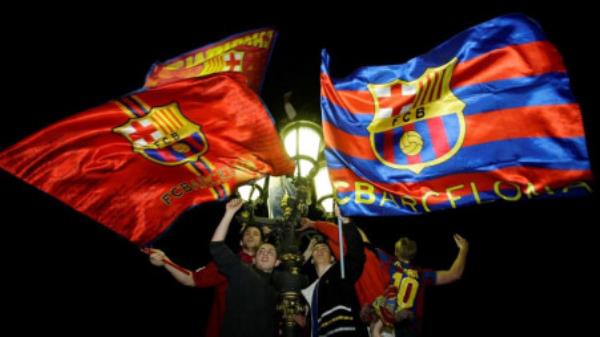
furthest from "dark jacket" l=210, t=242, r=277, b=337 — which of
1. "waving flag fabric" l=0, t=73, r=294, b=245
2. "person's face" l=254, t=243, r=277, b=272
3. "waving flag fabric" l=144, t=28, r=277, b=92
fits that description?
"waving flag fabric" l=144, t=28, r=277, b=92

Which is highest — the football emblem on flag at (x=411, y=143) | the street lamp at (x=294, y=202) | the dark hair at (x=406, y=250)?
the football emblem on flag at (x=411, y=143)

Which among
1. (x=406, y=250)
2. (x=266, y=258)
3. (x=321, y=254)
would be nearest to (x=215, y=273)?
(x=266, y=258)

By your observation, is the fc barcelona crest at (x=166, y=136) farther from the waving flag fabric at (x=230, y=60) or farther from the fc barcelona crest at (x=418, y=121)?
the fc barcelona crest at (x=418, y=121)

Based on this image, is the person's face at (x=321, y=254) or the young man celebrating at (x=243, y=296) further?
the person's face at (x=321, y=254)

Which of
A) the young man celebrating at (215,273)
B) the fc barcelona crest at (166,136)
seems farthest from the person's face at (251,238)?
the fc barcelona crest at (166,136)

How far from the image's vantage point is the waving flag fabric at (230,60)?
258 inches

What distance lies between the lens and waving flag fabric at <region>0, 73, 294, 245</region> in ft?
14.5

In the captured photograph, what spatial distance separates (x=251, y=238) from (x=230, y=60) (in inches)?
109

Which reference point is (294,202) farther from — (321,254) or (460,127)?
(460,127)

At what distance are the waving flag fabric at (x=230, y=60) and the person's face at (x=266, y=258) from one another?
8.90 feet

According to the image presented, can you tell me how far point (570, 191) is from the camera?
13.3 feet

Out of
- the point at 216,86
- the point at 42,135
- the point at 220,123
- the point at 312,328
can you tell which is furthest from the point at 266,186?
the point at 42,135

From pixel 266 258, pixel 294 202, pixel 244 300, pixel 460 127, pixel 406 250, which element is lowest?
pixel 406 250

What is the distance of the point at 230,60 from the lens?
6531mm
